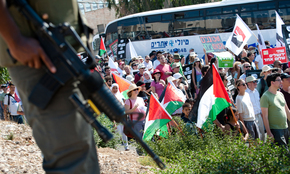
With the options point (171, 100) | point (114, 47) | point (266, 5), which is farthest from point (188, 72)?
point (266, 5)

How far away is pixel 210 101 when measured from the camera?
6.46 metres

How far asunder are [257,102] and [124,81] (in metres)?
3.44

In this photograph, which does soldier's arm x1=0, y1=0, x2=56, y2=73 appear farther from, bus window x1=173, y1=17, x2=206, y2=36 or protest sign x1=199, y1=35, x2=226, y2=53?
bus window x1=173, y1=17, x2=206, y2=36

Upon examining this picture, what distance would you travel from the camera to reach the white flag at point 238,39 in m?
11.8

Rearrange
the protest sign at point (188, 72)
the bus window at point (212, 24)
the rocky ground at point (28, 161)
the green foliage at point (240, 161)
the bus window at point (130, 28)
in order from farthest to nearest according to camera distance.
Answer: the bus window at point (130, 28), the bus window at point (212, 24), the protest sign at point (188, 72), the rocky ground at point (28, 161), the green foliage at point (240, 161)

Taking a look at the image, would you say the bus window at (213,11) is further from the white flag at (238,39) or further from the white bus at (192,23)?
the white flag at (238,39)

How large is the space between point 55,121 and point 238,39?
36.6ft

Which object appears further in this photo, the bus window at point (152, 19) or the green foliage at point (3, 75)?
the bus window at point (152, 19)

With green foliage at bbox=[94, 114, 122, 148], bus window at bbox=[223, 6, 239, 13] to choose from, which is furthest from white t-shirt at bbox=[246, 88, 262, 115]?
bus window at bbox=[223, 6, 239, 13]

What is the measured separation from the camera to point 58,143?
168 cm

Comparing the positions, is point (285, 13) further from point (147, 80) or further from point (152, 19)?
point (147, 80)

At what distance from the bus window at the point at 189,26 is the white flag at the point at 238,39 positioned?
365 inches

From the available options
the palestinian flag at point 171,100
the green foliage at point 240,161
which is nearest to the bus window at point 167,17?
the palestinian flag at point 171,100

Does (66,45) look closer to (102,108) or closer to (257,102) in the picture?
(102,108)
